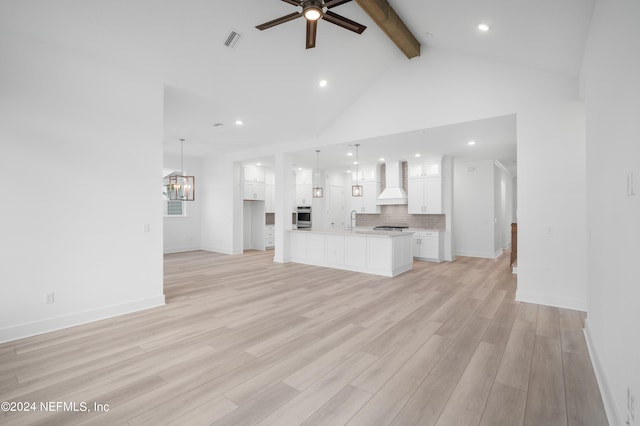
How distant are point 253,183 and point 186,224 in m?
2.53

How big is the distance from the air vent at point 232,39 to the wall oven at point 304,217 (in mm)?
7092

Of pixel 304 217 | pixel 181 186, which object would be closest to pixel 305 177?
pixel 304 217

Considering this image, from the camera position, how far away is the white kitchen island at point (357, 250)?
19.5 feet

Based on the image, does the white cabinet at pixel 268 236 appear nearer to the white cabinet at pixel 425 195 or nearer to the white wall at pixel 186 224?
the white wall at pixel 186 224

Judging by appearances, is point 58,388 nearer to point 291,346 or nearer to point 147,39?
point 291,346

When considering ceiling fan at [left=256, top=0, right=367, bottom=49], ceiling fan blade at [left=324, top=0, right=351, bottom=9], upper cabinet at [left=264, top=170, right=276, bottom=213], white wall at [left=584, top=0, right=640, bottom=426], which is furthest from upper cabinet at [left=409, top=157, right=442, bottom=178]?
ceiling fan blade at [left=324, top=0, right=351, bottom=9]

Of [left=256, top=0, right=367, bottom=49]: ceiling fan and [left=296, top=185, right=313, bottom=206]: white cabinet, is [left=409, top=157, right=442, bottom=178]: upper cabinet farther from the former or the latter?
[left=256, top=0, right=367, bottom=49]: ceiling fan

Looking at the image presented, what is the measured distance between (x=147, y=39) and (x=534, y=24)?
443 centimetres

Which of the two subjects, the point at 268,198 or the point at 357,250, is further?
the point at 268,198

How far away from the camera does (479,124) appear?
495 cm

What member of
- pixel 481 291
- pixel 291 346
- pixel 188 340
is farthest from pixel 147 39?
pixel 481 291

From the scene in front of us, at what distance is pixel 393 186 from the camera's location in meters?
8.79

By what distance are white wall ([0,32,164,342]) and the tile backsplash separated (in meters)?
6.76

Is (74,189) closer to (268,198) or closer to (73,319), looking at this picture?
(73,319)
